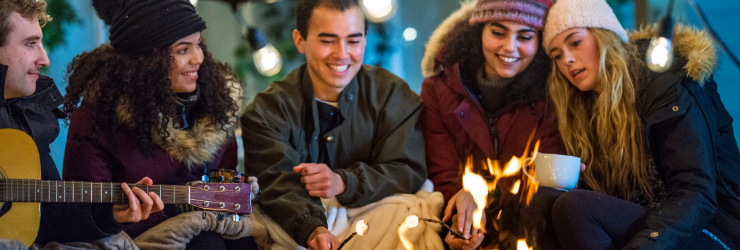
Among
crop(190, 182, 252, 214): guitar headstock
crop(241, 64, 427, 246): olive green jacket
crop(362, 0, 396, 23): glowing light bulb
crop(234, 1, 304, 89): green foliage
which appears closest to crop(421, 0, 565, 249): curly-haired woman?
crop(241, 64, 427, 246): olive green jacket

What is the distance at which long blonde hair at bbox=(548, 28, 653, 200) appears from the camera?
197cm

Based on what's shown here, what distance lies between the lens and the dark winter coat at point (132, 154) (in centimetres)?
184

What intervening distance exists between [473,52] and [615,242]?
95 centimetres

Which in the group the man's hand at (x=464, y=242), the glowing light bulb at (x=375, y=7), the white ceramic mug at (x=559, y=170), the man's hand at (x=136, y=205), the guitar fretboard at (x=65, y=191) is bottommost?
the man's hand at (x=464, y=242)

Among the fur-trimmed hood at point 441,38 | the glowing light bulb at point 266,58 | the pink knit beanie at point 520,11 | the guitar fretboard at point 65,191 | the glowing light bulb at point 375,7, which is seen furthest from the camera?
the glowing light bulb at point 266,58

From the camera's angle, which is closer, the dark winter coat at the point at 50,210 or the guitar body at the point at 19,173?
the guitar body at the point at 19,173

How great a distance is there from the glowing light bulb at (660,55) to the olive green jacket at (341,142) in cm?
87

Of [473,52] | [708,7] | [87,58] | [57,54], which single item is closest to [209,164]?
[87,58]

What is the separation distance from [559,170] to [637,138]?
1.00ft

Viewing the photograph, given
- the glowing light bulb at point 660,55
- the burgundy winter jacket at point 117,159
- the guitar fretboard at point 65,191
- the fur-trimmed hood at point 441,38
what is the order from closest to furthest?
the guitar fretboard at point 65,191
the burgundy winter jacket at point 117,159
the glowing light bulb at point 660,55
the fur-trimmed hood at point 441,38

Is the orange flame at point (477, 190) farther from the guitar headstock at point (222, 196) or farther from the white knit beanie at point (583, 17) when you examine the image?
the guitar headstock at point (222, 196)

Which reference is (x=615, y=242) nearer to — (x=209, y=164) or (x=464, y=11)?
(x=464, y=11)

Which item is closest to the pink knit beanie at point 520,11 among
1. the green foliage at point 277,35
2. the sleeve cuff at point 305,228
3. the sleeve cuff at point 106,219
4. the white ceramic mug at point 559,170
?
the white ceramic mug at point 559,170

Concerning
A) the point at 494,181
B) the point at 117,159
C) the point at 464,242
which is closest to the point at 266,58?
the point at 117,159
